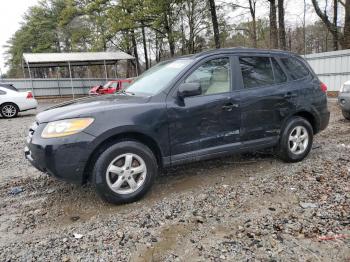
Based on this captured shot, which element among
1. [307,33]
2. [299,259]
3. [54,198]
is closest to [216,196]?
[299,259]

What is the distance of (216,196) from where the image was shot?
12.9ft

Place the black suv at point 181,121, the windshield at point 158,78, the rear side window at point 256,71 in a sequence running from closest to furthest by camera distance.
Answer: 1. the black suv at point 181,121
2. the windshield at point 158,78
3. the rear side window at point 256,71

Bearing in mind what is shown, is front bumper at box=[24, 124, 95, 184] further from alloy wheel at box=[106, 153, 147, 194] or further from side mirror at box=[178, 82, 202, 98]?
side mirror at box=[178, 82, 202, 98]

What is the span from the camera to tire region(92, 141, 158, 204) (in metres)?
3.53

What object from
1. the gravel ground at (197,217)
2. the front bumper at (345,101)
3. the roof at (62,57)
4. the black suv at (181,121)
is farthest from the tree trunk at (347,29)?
the gravel ground at (197,217)

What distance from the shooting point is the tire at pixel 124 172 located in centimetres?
353

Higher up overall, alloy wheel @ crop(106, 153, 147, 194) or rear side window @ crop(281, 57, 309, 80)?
rear side window @ crop(281, 57, 309, 80)

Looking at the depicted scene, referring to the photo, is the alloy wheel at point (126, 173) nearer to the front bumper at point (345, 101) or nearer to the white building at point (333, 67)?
the front bumper at point (345, 101)

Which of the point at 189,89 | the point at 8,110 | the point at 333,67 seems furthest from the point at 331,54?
the point at 8,110

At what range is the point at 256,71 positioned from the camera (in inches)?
185

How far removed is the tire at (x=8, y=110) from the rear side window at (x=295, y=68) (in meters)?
11.7

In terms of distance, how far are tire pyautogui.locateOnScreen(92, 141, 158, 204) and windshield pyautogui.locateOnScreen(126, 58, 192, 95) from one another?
0.84m

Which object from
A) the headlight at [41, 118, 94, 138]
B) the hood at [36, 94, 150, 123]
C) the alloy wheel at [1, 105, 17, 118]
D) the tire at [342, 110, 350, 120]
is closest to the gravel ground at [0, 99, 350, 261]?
the headlight at [41, 118, 94, 138]

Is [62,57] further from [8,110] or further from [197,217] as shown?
[197,217]
